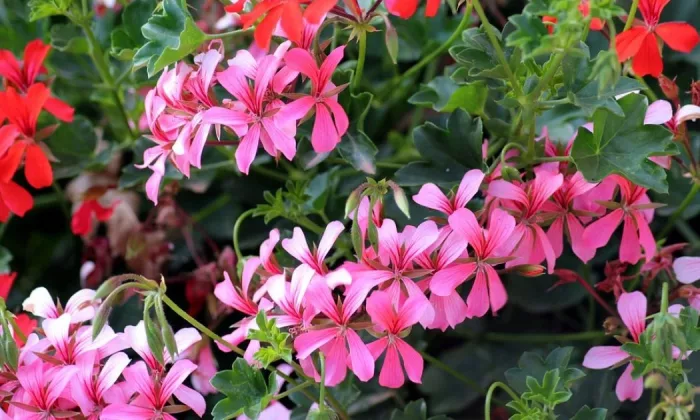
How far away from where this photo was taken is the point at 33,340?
0.94 metres

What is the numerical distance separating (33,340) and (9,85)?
14.9 inches

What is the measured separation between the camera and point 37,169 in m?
1.09

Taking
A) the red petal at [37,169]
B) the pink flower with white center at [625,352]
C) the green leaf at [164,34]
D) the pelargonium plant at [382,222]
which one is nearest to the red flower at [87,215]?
the pelargonium plant at [382,222]

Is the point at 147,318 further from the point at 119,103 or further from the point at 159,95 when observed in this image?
the point at 119,103

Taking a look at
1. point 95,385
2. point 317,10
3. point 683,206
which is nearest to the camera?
→ point 317,10

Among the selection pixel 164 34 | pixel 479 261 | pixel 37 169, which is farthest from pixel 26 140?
pixel 479 261

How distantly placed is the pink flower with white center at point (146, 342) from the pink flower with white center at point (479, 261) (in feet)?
0.91

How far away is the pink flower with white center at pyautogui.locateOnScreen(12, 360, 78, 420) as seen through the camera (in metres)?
0.89

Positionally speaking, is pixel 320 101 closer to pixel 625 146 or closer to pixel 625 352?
pixel 625 146

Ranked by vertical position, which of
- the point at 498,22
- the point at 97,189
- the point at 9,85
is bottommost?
the point at 97,189

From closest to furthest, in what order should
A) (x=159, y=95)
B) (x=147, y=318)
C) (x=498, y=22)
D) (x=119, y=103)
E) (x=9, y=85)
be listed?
(x=147, y=318) < (x=159, y=95) < (x=9, y=85) < (x=119, y=103) < (x=498, y=22)

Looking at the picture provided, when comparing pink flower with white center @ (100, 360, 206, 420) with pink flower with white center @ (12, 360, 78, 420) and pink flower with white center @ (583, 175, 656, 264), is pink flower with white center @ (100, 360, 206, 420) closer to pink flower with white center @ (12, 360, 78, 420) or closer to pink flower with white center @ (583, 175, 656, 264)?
pink flower with white center @ (12, 360, 78, 420)

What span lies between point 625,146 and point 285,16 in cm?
39

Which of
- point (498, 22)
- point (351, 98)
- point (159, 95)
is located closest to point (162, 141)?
point (159, 95)
